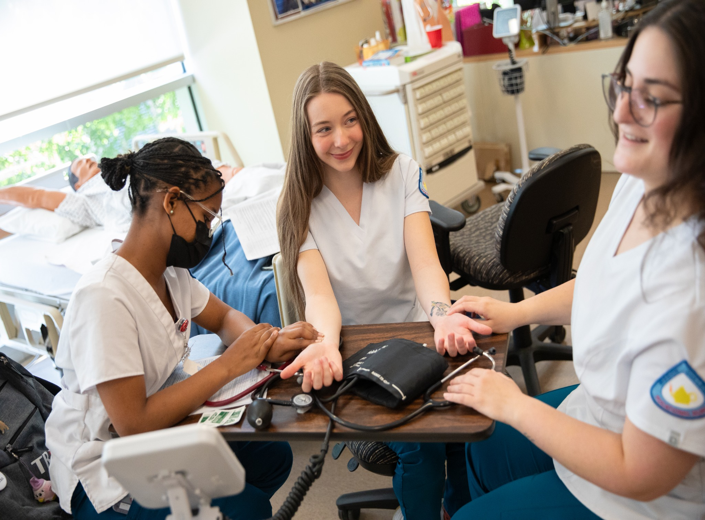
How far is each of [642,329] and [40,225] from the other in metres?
2.66

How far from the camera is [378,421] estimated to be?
0.99 metres

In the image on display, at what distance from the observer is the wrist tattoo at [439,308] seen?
4.40ft

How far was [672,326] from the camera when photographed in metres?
0.75

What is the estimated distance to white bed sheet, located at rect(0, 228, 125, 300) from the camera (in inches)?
97.2

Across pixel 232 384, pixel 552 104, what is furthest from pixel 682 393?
pixel 552 104

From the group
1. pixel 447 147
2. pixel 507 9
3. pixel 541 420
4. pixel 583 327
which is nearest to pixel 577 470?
pixel 541 420

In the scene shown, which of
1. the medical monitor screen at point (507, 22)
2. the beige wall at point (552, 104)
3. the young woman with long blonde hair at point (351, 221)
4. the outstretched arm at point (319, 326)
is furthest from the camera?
the beige wall at point (552, 104)

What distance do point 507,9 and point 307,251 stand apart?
99.9 inches

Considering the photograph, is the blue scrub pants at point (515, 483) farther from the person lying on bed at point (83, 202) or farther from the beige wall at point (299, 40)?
the beige wall at point (299, 40)

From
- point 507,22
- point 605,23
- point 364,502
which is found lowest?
point 364,502

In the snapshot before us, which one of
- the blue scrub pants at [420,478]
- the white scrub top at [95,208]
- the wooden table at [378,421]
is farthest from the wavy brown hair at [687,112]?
the white scrub top at [95,208]

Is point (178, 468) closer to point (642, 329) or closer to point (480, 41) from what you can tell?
point (642, 329)

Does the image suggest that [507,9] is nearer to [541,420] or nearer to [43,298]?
[43,298]

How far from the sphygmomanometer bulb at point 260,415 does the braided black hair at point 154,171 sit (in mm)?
474
